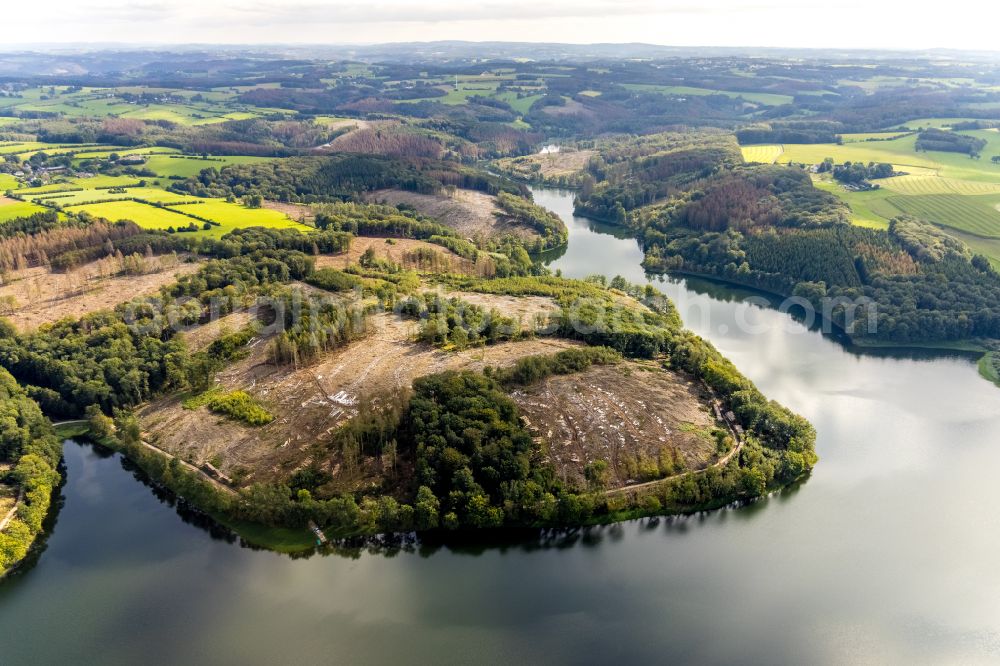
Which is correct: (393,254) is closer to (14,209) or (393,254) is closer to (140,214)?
(140,214)

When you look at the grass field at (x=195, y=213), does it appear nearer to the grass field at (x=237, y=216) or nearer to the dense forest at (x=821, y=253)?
the grass field at (x=237, y=216)

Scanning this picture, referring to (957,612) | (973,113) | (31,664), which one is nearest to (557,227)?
(957,612)

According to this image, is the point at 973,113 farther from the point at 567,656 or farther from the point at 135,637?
the point at 135,637

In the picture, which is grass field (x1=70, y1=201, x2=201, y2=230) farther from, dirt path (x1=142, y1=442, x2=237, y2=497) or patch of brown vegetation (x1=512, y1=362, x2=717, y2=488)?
patch of brown vegetation (x1=512, y1=362, x2=717, y2=488)

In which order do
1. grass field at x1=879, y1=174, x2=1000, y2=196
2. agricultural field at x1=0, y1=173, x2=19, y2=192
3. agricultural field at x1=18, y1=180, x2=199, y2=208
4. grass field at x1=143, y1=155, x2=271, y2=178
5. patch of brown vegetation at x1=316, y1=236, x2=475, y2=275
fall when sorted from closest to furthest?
patch of brown vegetation at x1=316, y1=236, x2=475, y2=275 → agricultural field at x1=18, y1=180, x2=199, y2=208 → grass field at x1=879, y1=174, x2=1000, y2=196 → agricultural field at x1=0, y1=173, x2=19, y2=192 → grass field at x1=143, y1=155, x2=271, y2=178

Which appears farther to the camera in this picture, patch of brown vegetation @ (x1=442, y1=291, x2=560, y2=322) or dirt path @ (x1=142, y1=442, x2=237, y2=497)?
patch of brown vegetation @ (x1=442, y1=291, x2=560, y2=322)

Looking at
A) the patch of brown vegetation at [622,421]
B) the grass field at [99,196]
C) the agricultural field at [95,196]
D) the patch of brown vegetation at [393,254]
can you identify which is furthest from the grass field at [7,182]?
the patch of brown vegetation at [622,421]

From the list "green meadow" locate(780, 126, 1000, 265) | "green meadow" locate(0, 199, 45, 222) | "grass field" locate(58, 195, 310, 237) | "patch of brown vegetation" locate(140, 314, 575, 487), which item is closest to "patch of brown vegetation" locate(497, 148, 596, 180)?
"green meadow" locate(780, 126, 1000, 265)
